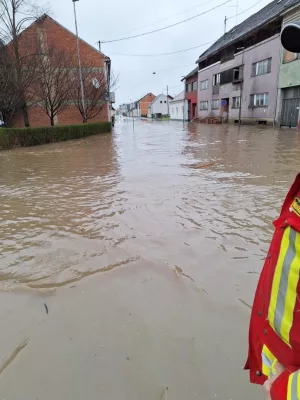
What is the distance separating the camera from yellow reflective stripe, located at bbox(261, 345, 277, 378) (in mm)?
1010

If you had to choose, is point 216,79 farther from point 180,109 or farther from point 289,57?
point 180,109

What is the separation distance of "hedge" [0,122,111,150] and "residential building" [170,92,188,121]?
30134mm

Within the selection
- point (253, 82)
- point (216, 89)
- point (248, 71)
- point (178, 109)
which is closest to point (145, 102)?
point (178, 109)

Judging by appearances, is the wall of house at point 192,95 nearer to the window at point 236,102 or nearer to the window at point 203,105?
the window at point 203,105

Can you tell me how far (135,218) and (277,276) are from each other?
3.64 meters

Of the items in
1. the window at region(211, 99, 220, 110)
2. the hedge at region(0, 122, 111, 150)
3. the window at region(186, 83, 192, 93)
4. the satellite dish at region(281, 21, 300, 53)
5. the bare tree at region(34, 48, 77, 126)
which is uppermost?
the window at region(186, 83, 192, 93)

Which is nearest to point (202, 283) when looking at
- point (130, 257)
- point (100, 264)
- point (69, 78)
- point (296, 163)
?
point (130, 257)

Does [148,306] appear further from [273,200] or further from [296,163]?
[296,163]

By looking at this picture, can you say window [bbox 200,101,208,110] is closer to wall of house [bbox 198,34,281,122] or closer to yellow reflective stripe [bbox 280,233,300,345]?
wall of house [bbox 198,34,281,122]

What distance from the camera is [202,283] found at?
2.84m

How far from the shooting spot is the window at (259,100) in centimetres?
2516

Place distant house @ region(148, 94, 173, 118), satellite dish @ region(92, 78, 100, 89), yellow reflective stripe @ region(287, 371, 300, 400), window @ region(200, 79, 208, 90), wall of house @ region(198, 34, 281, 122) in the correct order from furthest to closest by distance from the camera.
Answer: distant house @ region(148, 94, 173, 118)
window @ region(200, 79, 208, 90)
satellite dish @ region(92, 78, 100, 89)
wall of house @ region(198, 34, 281, 122)
yellow reflective stripe @ region(287, 371, 300, 400)

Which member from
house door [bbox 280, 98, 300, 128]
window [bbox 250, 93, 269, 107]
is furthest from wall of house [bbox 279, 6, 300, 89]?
window [bbox 250, 93, 269, 107]

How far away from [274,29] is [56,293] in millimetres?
28296
